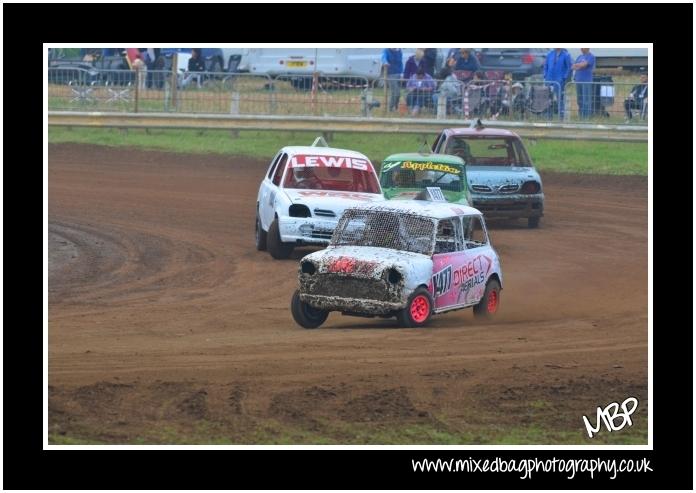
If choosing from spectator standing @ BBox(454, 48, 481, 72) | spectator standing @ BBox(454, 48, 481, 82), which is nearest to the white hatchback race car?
spectator standing @ BBox(454, 48, 481, 82)

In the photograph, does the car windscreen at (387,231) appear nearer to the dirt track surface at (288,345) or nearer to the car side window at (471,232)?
the car side window at (471,232)

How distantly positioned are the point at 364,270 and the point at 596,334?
2.58 m

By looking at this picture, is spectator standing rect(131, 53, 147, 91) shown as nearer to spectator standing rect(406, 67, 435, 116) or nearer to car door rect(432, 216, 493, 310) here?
spectator standing rect(406, 67, 435, 116)

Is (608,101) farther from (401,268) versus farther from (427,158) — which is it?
(401,268)

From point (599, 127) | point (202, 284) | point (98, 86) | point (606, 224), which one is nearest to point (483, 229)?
point (202, 284)

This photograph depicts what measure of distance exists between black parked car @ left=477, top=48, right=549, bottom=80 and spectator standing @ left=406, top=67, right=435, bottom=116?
11.0 ft

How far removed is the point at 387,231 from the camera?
14414 mm

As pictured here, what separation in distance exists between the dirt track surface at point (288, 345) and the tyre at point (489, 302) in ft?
0.60

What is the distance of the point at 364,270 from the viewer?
1366cm

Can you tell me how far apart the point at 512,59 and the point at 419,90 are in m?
4.79

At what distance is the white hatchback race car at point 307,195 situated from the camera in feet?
59.9

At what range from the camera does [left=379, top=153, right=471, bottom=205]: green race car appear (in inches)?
815

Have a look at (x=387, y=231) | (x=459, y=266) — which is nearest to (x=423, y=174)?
(x=459, y=266)

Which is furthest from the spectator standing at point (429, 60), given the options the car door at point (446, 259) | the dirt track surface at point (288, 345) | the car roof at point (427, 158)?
the car door at point (446, 259)
